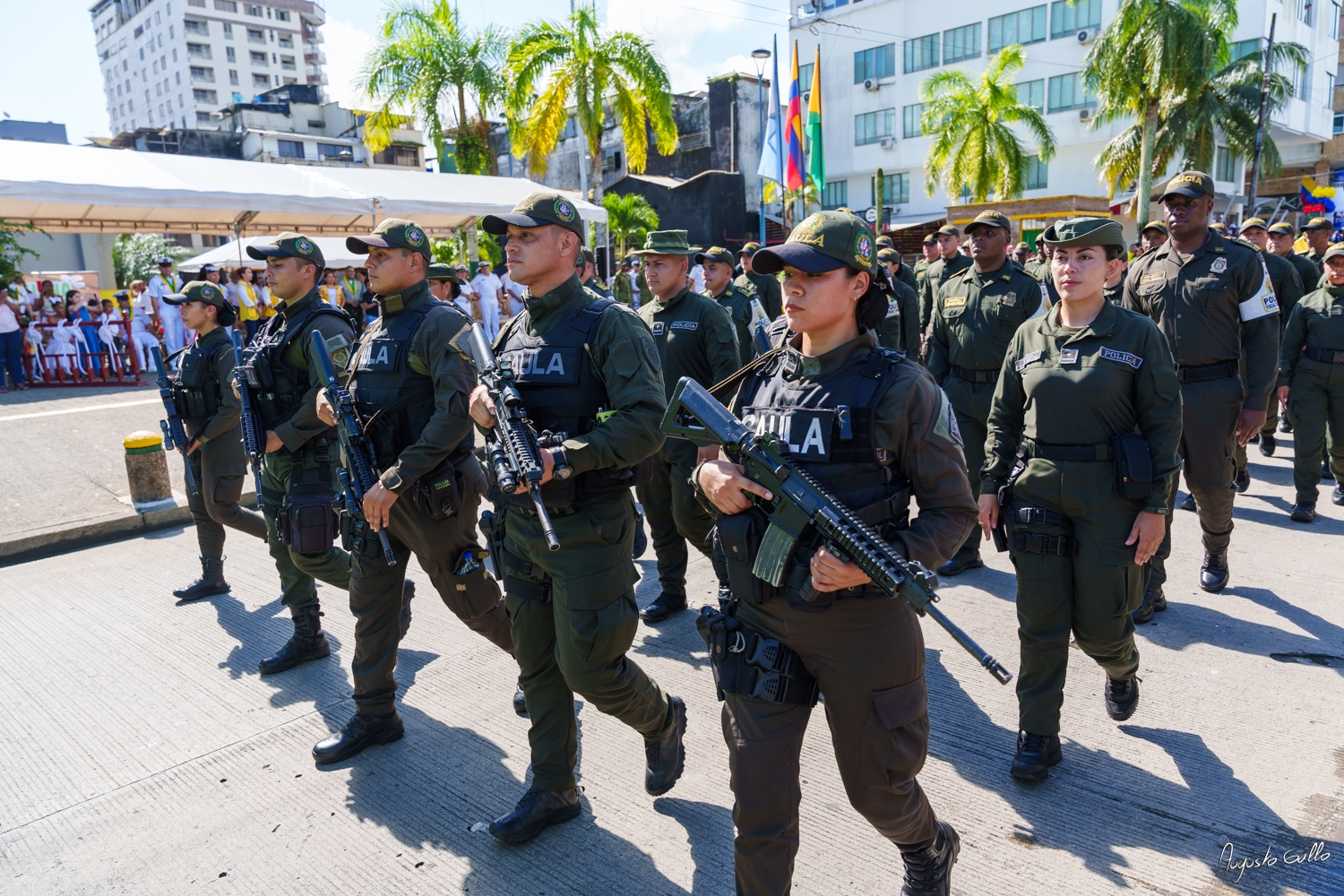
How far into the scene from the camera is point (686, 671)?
4.47 meters

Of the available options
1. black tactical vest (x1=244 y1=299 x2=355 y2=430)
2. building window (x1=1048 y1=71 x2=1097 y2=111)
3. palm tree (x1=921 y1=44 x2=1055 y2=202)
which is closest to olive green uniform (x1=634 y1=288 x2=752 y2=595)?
black tactical vest (x1=244 y1=299 x2=355 y2=430)

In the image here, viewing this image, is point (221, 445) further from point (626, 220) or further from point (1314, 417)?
point (626, 220)

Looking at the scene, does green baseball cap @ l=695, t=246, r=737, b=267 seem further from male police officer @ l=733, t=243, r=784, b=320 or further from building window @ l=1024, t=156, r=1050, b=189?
building window @ l=1024, t=156, r=1050, b=189

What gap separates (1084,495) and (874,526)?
139cm

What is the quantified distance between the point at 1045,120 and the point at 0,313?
40386 millimetres

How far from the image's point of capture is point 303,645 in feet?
15.8

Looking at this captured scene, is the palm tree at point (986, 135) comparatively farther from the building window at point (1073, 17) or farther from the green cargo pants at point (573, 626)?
the green cargo pants at point (573, 626)

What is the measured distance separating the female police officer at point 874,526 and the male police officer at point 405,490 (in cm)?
165

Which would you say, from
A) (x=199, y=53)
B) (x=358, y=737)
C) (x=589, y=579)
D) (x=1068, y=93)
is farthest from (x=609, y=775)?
(x=199, y=53)

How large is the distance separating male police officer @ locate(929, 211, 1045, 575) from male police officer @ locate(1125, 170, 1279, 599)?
77 centimetres

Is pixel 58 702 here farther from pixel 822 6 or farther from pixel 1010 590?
pixel 822 6

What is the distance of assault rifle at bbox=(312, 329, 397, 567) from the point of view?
370 centimetres

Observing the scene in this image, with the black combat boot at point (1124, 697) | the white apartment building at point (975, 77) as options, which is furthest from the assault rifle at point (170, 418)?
the white apartment building at point (975, 77)

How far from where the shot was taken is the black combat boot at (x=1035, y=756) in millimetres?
3322
